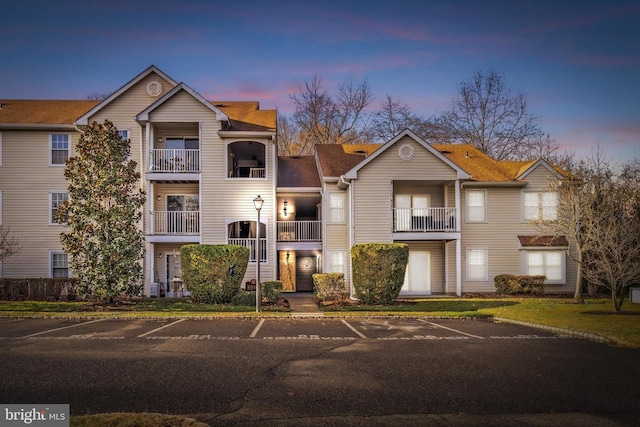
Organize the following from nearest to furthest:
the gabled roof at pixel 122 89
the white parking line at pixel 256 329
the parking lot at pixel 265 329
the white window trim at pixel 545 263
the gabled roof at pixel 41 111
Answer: the parking lot at pixel 265 329 < the white parking line at pixel 256 329 < the gabled roof at pixel 122 89 < the gabled roof at pixel 41 111 < the white window trim at pixel 545 263

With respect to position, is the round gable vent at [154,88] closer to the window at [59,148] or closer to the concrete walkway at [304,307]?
the window at [59,148]

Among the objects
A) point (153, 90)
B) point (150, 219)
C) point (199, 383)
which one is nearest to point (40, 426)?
point (199, 383)

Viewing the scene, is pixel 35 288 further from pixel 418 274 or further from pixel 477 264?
pixel 477 264

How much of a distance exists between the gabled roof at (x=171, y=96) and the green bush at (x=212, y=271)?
7.30 meters

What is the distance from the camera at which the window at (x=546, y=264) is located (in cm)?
2428

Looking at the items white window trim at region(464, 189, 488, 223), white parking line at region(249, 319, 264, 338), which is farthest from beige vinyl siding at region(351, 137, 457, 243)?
white parking line at region(249, 319, 264, 338)

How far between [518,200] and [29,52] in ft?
76.9

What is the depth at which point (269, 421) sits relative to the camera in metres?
5.83

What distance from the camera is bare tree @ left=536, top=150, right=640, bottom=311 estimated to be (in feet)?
53.0

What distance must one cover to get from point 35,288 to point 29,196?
524cm

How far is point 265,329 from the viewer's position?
13.5m

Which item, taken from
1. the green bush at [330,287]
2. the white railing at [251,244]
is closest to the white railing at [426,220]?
the green bush at [330,287]

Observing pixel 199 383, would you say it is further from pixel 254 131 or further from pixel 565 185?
pixel 565 185

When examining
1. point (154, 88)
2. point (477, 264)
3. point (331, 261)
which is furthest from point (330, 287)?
point (154, 88)
